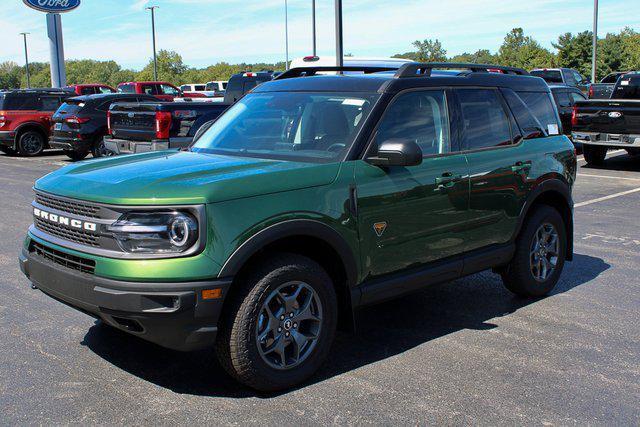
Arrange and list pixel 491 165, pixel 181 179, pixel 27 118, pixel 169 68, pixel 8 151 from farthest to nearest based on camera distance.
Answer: pixel 169 68 → pixel 8 151 → pixel 27 118 → pixel 491 165 → pixel 181 179

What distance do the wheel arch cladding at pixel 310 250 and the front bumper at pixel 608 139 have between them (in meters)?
11.7

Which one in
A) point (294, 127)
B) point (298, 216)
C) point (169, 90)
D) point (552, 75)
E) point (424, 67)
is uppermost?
point (552, 75)

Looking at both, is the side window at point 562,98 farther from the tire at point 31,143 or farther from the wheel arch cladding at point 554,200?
the tire at point 31,143

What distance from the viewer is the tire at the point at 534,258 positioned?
5.70m

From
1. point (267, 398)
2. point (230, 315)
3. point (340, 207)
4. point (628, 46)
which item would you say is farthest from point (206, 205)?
point (628, 46)

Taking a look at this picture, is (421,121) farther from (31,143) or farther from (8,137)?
(31,143)

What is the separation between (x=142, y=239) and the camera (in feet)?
12.1

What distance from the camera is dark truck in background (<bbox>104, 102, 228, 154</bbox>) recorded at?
41.1ft

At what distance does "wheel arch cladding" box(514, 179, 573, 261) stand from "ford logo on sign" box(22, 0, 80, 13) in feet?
A: 99.5

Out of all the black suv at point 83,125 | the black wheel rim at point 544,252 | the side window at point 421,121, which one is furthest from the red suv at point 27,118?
the side window at point 421,121

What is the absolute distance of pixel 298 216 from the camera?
13.0 ft

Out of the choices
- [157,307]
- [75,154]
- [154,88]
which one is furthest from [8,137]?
[157,307]

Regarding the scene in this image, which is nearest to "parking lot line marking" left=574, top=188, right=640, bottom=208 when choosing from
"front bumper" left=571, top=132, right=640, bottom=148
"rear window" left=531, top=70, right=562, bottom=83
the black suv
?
"front bumper" left=571, top=132, right=640, bottom=148

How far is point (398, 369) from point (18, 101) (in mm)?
18754
